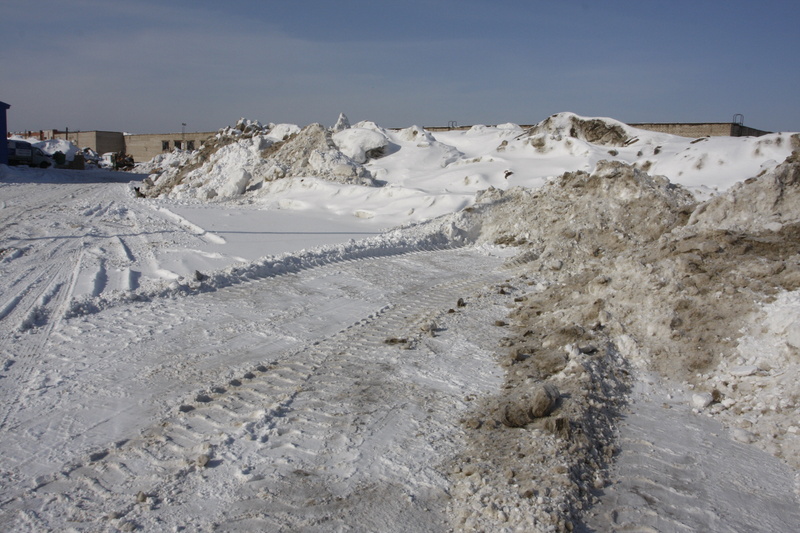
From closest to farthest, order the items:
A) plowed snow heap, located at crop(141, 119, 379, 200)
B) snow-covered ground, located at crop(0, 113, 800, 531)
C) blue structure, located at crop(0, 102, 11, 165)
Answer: snow-covered ground, located at crop(0, 113, 800, 531) → plowed snow heap, located at crop(141, 119, 379, 200) → blue structure, located at crop(0, 102, 11, 165)

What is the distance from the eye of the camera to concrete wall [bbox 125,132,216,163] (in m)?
45.7

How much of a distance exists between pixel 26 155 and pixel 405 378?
32.9 m

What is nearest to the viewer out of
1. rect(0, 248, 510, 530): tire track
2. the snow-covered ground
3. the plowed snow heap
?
rect(0, 248, 510, 530): tire track

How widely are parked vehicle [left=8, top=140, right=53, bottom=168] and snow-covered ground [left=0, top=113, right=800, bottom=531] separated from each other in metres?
23.9

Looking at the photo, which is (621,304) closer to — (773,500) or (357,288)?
(773,500)

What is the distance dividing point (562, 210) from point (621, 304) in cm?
635

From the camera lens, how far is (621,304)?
6.20 metres

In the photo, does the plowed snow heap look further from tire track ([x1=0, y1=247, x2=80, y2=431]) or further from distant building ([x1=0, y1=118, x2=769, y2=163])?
distant building ([x1=0, y1=118, x2=769, y2=163])

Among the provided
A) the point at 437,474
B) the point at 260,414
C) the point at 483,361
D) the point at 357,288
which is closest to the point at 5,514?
the point at 260,414

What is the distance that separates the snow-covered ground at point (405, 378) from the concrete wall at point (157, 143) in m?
37.4

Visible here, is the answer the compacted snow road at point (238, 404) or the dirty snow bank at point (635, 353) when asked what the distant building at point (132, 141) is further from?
the dirty snow bank at point (635, 353)

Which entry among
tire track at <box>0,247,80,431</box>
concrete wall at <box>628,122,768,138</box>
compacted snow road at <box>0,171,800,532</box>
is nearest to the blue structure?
tire track at <box>0,247,80,431</box>

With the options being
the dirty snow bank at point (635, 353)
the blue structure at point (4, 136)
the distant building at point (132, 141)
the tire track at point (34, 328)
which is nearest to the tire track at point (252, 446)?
the dirty snow bank at point (635, 353)

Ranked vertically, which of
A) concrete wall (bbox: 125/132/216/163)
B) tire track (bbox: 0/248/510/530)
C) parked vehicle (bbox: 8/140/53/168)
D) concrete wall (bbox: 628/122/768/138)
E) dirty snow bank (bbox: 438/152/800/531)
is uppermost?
concrete wall (bbox: 628/122/768/138)
